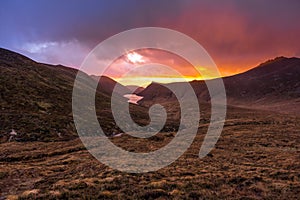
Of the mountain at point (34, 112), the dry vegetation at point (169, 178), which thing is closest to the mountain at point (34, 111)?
the mountain at point (34, 112)

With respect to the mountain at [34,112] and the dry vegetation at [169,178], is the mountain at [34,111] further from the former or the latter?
the dry vegetation at [169,178]

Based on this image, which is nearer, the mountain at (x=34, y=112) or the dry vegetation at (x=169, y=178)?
the dry vegetation at (x=169, y=178)

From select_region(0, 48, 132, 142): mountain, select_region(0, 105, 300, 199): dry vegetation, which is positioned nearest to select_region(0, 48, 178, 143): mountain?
select_region(0, 48, 132, 142): mountain

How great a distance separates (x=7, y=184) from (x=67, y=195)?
243 inches

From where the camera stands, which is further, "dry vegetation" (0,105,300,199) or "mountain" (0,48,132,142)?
"mountain" (0,48,132,142)

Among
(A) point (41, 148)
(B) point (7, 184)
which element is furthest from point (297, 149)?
(A) point (41, 148)

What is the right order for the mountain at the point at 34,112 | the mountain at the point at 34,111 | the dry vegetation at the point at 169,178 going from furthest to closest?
the mountain at the point at 34,111, the mountain at the point at 34,112, the dry vegetation at the point at 169,178

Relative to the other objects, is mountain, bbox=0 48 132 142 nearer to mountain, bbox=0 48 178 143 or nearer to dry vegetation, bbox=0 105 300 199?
mountain, bbox=0 48 178 143

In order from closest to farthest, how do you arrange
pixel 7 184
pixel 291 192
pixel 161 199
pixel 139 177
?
1. pixel 161 199
2. pixel 291 192
3. pixel 7 184
4. pixel 139 177

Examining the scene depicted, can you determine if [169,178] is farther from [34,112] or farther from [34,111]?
[34,111]

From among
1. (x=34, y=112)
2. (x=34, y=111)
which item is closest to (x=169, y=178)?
(x=34, y=112)

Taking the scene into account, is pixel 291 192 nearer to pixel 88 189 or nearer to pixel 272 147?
pixel 88 189

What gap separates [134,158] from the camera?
27.8 m

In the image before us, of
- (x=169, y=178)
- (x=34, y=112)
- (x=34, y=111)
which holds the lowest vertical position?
(x=169, y=178)
